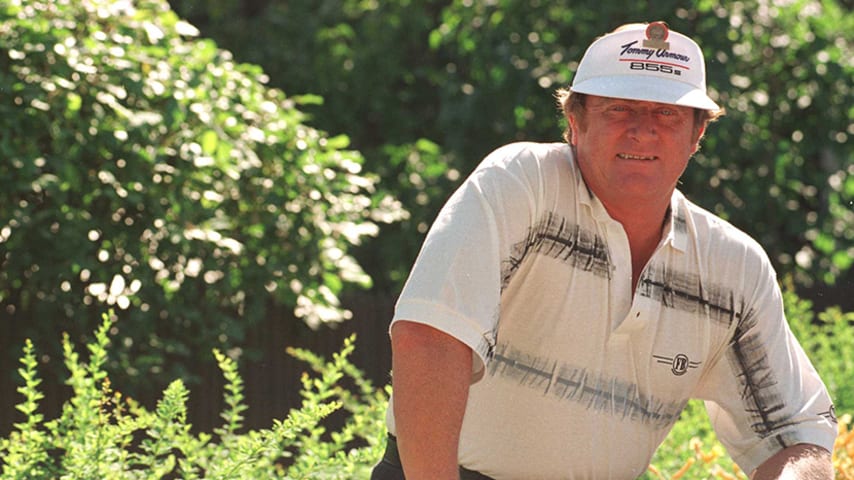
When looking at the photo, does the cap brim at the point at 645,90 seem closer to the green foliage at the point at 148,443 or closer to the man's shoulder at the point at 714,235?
the man's shoulder at the point at 714,235

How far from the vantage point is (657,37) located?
8.46 feet

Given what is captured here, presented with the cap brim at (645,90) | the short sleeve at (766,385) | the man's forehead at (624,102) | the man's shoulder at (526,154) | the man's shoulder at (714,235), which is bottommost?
the short sleeve at (766,385)

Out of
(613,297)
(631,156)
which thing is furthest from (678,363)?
(631,156)

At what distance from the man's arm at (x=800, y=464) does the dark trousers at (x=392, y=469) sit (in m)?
0.61

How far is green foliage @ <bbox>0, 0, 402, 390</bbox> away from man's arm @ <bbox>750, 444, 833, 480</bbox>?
2520mm

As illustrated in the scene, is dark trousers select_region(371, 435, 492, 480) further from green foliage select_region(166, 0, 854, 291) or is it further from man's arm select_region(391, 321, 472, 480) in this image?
green foliage select_region(166, 0, 854, 291)

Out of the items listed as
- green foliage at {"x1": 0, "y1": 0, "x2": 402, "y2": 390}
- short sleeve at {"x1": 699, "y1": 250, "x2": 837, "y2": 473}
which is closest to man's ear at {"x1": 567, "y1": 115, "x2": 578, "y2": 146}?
short sleeve at {"x1": 699, "y1": 250, "x2": 837, "y2": 473}

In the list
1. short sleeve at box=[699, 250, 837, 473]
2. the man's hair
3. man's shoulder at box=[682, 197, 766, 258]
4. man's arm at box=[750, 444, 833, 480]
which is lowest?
man's arm at box=[750, 444, 833, 480]

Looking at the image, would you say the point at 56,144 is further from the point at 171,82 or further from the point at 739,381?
the point at 739,381

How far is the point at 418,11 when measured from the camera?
861 cm

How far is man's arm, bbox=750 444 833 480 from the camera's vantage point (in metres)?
2.71

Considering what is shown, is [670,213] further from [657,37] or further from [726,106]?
[726,106]

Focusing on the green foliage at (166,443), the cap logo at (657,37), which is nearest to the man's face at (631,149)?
the cap logo at (657,37)

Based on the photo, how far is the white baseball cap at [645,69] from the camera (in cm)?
252
